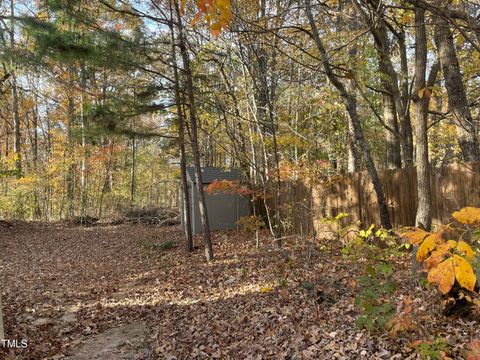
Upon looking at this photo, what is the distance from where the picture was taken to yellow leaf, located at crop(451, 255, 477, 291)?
1927 mm

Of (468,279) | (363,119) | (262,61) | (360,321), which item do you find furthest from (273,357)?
(363,119)

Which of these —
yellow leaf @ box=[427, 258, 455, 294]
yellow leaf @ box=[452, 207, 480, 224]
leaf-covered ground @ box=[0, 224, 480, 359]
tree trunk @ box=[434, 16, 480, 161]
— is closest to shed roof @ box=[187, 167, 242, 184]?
leaf-covered ground @ box=[0, 224, 480, 359]

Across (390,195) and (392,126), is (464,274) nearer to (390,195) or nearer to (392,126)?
(390,195)

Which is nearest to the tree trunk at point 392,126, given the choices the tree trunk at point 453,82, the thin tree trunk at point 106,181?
the tree trunk at point 453,82

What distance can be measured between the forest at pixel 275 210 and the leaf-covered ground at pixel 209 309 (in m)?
0.04

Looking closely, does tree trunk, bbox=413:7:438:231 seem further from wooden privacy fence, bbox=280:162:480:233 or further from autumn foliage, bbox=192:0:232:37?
autumn foliage, bbox=192:0:232:37

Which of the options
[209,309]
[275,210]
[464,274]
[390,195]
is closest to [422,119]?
[464,274]

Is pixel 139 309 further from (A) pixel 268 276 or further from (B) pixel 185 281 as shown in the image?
(A) pixel 268 276

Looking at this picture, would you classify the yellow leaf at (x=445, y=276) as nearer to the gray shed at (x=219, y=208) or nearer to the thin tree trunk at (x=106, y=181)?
the gray shed at (x=219, y=208)

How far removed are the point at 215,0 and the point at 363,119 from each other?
1487cm

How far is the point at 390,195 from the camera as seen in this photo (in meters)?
9.22

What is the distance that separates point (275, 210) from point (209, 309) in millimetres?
5035

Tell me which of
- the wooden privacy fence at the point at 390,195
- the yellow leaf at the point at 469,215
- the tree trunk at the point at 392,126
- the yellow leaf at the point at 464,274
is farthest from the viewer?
the tree trunk at the point at 392,126

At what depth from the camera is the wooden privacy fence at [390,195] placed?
7656 mm
